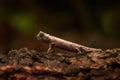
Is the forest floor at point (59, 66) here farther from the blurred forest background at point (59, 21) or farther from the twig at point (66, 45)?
the blurred forest background at point (59, 21)

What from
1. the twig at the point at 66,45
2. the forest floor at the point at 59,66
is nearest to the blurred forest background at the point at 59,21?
the twig at the point at 66,45

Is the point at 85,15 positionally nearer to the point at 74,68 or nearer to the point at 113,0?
the point at 113,0

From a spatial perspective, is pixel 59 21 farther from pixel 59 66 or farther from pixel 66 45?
pixel 59 66

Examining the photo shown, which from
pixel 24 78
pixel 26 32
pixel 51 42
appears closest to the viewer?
pixel 24 78

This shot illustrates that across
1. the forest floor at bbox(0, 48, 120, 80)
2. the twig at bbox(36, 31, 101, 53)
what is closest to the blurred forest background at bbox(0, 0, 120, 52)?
the twig at bbox(36, 31, 101, 53)

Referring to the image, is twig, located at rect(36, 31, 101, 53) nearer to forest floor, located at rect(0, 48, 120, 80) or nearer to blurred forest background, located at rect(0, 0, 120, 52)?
forest floor, located at rect(0, 48, 120, 80)

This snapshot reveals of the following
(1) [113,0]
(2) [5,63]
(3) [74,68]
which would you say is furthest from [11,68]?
(1) [113,0]
